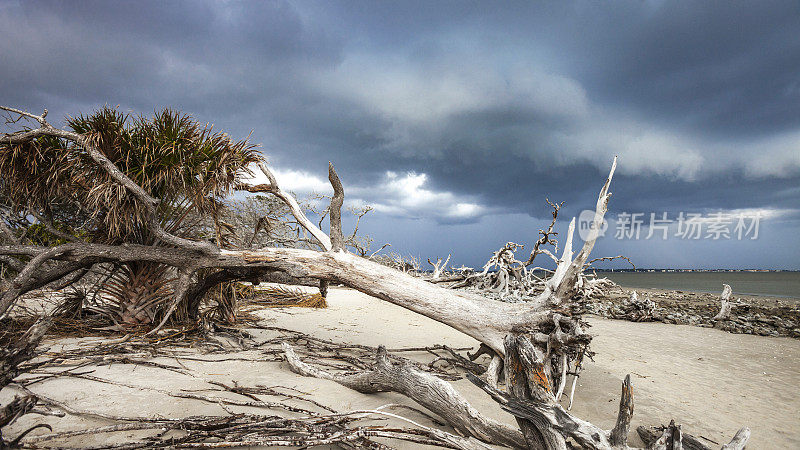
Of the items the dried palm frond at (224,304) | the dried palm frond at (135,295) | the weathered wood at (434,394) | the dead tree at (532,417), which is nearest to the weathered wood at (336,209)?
the weathered wood at (434,394)

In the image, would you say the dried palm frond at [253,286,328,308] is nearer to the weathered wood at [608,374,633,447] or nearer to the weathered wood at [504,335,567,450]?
the weathered wood at [504,335,567,450]

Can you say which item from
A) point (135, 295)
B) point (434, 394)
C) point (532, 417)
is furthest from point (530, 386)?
point (135, 295)

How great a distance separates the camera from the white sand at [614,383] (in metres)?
3.01

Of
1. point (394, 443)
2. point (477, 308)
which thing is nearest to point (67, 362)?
point (394, 443)

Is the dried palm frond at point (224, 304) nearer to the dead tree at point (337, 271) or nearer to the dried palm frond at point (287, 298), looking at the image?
the dead tree at point (337, 271)

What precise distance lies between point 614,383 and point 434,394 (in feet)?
10.9

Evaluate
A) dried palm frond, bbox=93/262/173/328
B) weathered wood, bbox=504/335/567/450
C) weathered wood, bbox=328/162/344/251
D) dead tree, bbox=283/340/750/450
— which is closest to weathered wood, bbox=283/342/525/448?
dead tree, bbox=283/340/750/450

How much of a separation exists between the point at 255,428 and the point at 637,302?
515 inches

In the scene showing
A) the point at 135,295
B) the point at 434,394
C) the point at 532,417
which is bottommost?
the point at 135,295

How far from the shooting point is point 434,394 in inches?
105

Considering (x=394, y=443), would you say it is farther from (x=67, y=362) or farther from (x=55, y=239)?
(x=55, y=239)

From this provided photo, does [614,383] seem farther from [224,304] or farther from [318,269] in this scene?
[224,304]

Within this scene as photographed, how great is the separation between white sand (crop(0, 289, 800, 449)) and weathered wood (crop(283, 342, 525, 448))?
16 cm

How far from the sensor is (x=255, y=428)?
2277 millimetres
